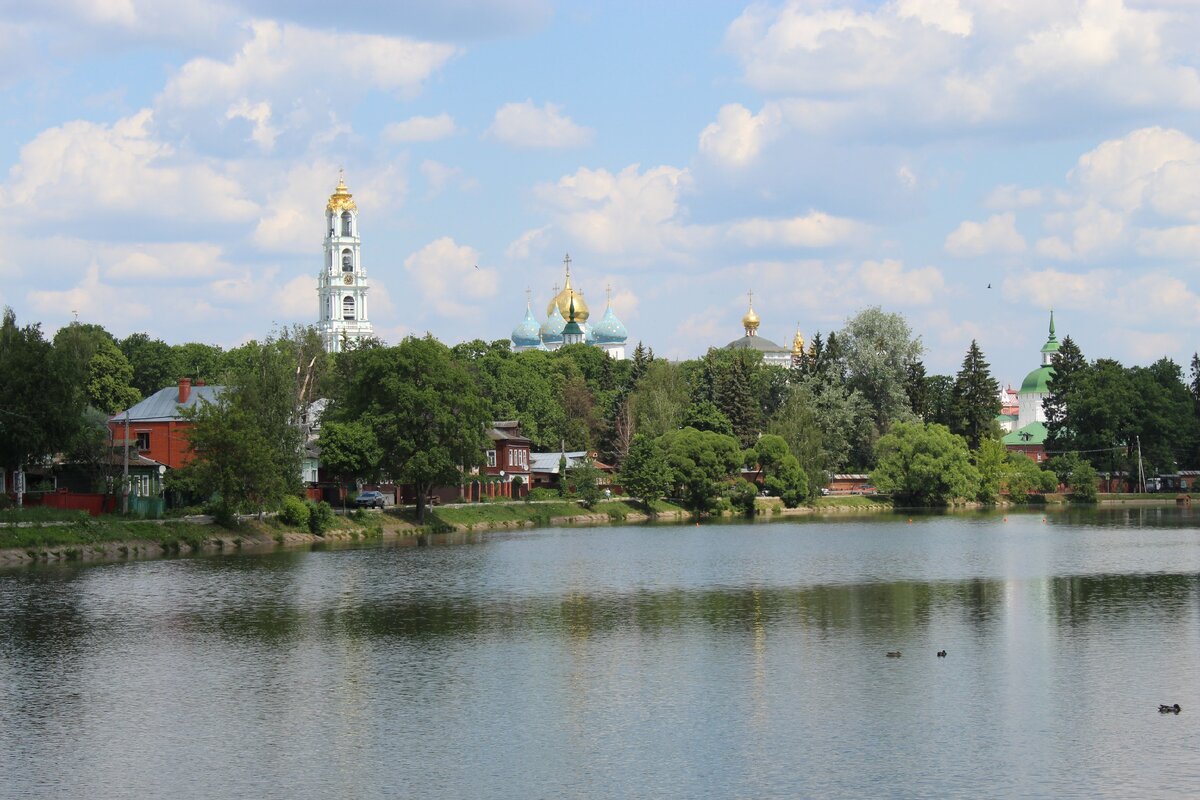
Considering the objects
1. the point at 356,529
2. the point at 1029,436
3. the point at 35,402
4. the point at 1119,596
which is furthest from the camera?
the point at 1029,436

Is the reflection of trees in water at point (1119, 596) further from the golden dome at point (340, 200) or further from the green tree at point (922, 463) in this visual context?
the golden dome at point (340, 200)

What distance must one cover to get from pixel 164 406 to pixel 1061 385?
308 feet

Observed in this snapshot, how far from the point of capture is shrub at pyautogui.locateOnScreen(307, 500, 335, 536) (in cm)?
8112

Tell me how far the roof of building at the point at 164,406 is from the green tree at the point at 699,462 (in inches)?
1299

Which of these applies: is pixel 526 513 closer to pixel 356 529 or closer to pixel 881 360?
pixel 356 529

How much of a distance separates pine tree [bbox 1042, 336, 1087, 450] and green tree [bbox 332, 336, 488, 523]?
79.9m

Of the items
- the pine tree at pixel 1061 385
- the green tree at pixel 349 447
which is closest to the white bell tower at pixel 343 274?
the pine tree at pixel 1061 385

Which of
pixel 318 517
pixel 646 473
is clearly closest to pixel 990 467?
pixel 646 473

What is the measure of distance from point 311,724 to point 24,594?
25.5 metres

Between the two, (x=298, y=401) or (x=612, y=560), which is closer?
(x=612, y=560)

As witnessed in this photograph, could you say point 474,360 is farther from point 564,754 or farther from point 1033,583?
point 564,754

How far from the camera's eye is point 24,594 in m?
51.2

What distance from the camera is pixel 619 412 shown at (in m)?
146

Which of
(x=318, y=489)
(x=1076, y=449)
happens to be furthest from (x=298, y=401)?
(x=1076, y=449)
